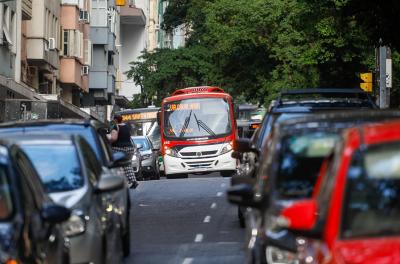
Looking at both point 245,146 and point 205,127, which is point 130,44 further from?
point 245,146

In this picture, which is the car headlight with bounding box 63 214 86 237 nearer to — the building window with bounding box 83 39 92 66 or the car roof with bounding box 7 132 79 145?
the car roof with bounding box 7 132 79 145

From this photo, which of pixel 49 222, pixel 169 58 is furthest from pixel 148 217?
pixel 169 58

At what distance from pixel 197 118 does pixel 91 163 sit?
28.9 metres

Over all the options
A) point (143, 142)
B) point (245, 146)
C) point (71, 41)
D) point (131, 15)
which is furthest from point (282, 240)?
point (131, 15)

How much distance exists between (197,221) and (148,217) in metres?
1.41

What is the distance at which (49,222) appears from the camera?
9898 mm

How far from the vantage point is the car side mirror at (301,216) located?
764cm

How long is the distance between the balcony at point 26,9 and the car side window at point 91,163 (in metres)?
35.0

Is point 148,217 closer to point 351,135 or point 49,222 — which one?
point 49,222

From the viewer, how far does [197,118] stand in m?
43.2

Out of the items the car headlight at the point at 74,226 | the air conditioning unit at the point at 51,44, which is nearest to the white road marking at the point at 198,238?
the car headlight at the point at 74,226

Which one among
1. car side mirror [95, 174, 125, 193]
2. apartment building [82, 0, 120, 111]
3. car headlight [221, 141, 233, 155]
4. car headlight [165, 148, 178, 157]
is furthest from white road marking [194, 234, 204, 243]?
apartment building [82, 0, 120, 111]

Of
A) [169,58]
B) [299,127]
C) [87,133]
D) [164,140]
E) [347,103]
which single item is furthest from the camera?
[169,58]

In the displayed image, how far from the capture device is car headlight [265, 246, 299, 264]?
9137 millimetres
